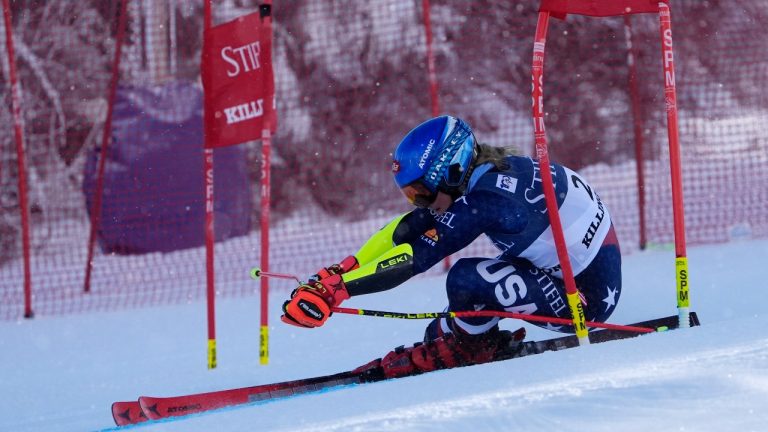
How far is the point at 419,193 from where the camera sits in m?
3.80

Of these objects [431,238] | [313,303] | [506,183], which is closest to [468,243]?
[431,238]

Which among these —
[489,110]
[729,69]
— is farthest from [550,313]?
[489,110]

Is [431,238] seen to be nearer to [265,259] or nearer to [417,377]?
[417,377]

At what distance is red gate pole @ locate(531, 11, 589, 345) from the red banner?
1.70 m

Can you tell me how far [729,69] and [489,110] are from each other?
3.73m

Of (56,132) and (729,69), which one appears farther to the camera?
(56,132)

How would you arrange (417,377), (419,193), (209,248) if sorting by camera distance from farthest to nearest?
(209,248) < (419,193) < (417,377)

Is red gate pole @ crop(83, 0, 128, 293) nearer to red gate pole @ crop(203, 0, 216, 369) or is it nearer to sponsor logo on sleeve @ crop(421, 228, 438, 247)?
red gate pole @ crop(203, 0, 216, 369)

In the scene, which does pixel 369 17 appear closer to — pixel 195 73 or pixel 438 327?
pixel 195 73

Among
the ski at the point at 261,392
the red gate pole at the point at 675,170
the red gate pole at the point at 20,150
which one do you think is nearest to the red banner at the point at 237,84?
the ski at the point at 261,392

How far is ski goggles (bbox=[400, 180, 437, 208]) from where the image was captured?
3762 mm

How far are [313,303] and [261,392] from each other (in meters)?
0.79

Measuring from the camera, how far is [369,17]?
13.9 m

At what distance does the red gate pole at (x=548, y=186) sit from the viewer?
3.49 meters
